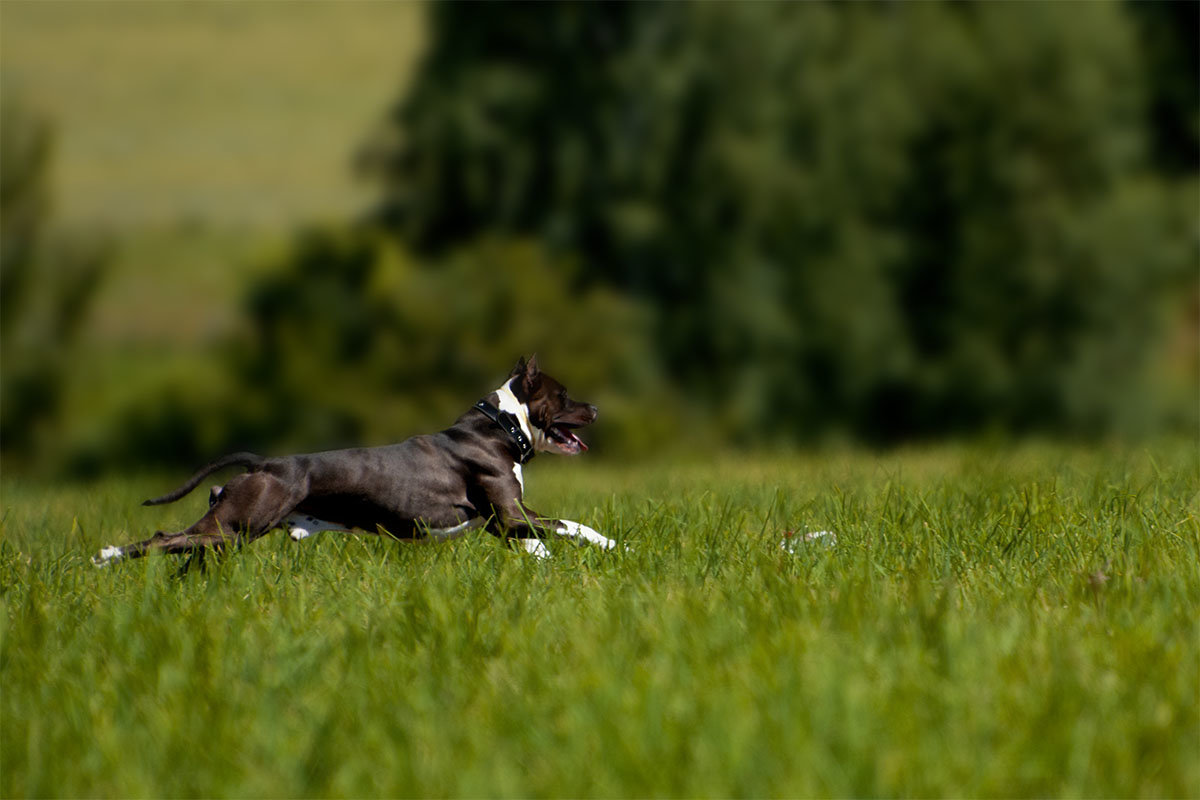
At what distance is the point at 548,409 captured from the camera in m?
7.31

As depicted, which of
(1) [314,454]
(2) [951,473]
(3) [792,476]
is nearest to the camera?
(1) [314,454]

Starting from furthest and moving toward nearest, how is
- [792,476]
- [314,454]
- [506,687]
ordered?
[792,476] < [314,454] < [506,687]

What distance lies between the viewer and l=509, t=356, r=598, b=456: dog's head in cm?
726

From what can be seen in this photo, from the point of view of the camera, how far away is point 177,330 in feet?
82.6

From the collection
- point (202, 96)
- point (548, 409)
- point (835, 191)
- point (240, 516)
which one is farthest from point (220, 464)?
point (202, 96)

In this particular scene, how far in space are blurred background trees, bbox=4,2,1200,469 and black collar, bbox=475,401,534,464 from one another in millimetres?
10979

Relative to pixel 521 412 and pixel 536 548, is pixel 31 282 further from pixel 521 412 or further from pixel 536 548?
pixel 536 548

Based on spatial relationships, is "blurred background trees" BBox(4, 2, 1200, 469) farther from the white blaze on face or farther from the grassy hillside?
the grassy hillside

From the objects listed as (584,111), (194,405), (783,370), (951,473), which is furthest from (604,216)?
(951,473)

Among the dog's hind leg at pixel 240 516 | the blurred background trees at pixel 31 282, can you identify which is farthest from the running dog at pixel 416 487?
the blurred background trees at pixel 31 282

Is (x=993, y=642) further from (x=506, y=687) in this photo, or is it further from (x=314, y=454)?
(x=314, y=454)

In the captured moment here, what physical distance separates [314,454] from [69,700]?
2596 millimetres

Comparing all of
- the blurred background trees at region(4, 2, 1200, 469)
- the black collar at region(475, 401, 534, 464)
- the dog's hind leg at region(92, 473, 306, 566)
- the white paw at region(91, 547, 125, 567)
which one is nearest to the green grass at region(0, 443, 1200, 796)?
the white paw at region(91, 547, 125, 567)

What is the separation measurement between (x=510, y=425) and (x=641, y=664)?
3128mm
